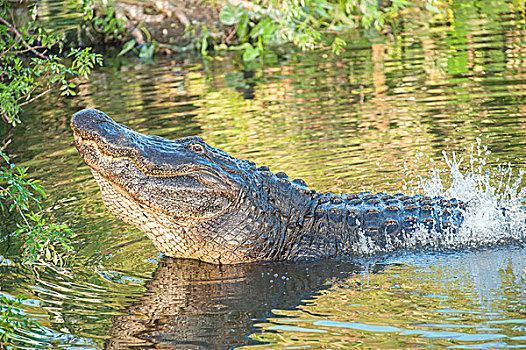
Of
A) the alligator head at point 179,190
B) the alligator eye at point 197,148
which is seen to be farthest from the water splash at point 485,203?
the alligator eye at point 197,148

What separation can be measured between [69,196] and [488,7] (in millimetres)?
16960

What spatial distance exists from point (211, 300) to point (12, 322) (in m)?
1.55

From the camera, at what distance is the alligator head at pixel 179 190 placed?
20.1 ft

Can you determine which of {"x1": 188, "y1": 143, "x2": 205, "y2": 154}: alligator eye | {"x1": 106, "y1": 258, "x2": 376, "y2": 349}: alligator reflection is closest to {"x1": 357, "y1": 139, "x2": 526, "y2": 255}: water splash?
{"x1": 106, "y1": 258, "x2": 376, "y2": 349}: alligator reflection

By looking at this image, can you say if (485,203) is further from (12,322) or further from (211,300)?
(12,322)

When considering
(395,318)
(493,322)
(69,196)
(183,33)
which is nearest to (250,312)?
(395,318)

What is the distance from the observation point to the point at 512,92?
38.2 feet

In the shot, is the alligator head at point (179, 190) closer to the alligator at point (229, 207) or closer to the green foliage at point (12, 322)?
the alligator at point (229, 207)

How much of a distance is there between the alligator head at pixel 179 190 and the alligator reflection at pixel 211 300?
259 millimetres

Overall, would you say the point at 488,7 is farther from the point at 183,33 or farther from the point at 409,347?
the point at 409,347

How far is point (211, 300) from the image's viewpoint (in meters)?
5.67

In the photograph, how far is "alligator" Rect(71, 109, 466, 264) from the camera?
6.14m

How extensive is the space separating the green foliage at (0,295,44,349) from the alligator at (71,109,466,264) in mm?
1305

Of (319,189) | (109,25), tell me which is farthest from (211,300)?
(109,25)
